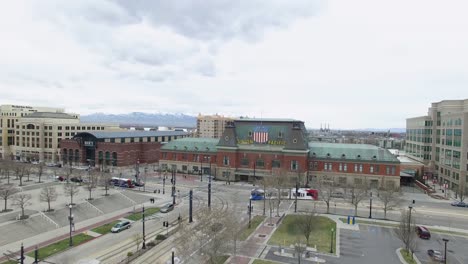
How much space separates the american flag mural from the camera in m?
83.1

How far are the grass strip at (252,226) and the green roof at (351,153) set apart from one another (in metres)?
36.6

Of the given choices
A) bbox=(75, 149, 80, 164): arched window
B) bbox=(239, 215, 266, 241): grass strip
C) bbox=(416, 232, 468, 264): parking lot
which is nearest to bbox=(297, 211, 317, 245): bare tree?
bbox=(239, 215, 266, 241): grass strip

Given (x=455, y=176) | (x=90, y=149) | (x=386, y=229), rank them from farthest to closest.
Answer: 1. (x=90, y=149)
2. (x=455, y=176)
3. (x=386, y=229)

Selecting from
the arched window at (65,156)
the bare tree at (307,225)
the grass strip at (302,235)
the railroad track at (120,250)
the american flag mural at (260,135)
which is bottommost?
the railroad track at (120,250)

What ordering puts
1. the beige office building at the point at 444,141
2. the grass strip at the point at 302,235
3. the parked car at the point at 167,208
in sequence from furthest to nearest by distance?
the beige office building at the point at 444,141 → the parked car at the point at 167,208 → the grass strip at the point at 302,235

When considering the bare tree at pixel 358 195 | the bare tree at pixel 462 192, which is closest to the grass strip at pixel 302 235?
the bare tree at pixel 358 195

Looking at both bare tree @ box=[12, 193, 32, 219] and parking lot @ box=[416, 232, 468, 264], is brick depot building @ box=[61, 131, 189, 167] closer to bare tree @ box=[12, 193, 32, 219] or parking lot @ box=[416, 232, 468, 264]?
bare tree @ box=[12, 193, 32, 219]

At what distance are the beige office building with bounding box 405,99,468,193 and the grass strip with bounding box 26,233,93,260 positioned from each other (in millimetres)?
66195

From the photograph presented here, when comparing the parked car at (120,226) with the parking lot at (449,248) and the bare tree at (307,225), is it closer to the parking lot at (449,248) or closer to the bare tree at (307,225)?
the bare tree at (307,225)

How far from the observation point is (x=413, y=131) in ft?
363

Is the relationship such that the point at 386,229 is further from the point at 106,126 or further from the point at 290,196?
the point at 106,126

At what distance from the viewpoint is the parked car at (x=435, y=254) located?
3397cm

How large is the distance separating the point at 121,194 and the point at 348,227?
4329 centimetres

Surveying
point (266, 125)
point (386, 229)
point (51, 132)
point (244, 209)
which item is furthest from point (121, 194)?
point (51, 132)
